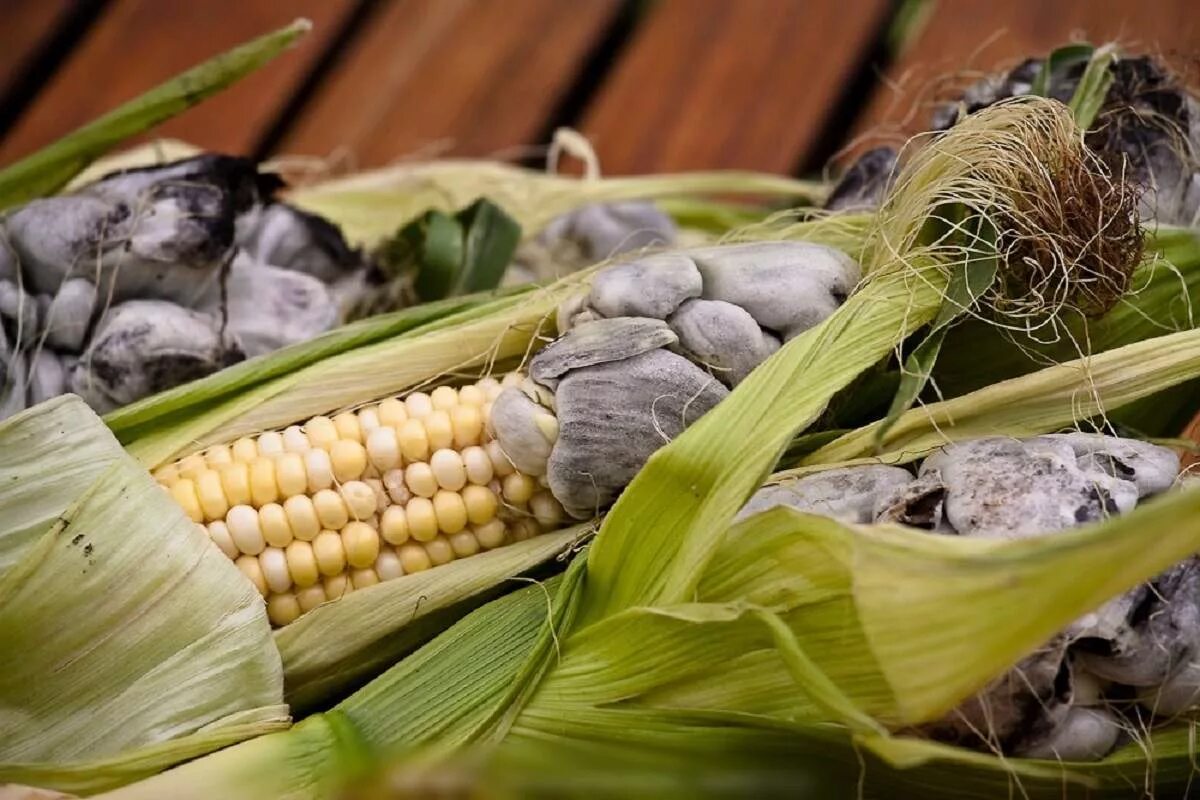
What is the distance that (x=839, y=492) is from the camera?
69 cm

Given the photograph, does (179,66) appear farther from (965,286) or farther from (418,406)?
(965,286)

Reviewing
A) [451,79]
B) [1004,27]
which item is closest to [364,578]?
[451,79]

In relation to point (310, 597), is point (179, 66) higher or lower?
higher

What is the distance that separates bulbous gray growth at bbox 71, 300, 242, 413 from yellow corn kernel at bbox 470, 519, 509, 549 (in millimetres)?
239

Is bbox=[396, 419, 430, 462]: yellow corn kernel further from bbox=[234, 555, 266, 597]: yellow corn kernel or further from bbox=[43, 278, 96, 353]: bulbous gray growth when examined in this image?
bbox=[43, 278, 96, 353]: bulbous gray growth

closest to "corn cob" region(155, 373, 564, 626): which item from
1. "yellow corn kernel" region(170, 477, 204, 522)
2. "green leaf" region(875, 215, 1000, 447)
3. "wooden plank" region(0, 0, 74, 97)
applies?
"yellow corn kernel" region(170, 477, 204, 522)

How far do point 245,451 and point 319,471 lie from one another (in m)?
0.06

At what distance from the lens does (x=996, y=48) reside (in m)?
1.38

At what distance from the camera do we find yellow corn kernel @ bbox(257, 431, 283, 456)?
782mm

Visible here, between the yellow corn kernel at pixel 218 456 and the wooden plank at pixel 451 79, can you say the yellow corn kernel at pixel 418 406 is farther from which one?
the wooden plank at pixel 451 79

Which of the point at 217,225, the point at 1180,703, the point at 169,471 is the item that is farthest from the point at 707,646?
the point at 217,225

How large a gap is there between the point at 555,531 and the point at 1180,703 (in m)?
0.36

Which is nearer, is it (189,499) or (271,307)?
(189,499)

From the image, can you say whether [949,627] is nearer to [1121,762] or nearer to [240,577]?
[1121,762]
